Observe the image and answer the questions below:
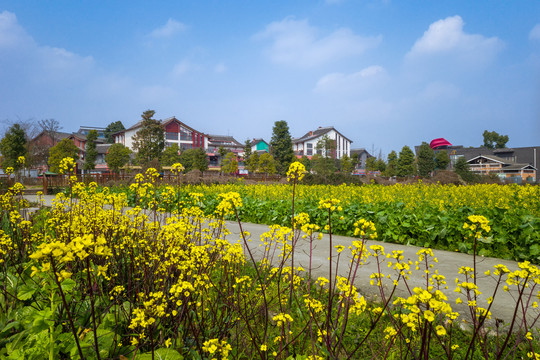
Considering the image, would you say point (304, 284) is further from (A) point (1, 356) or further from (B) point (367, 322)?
(A) point (1, 356)

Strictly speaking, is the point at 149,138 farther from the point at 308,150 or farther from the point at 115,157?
→ the point at 308,150

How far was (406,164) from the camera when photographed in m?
42.7

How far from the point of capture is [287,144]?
Answer: 164ft

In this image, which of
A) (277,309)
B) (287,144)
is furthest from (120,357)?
(287,144)

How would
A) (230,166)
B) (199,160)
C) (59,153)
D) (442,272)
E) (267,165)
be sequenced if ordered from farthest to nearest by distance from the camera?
(230,166) < (199,160) < (267,165) < (59,153) < (442,272)

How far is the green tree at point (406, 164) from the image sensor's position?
41.4 metres

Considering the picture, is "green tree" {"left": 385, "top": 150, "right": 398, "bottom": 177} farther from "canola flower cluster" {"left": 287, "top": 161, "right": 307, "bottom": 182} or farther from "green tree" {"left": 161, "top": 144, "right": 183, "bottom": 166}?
"canola flower cluster" {"left": 287, "top": 161, "right": 307, "bottom": 182}

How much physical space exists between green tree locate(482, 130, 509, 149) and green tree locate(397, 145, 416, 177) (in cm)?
6592

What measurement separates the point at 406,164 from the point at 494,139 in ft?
230

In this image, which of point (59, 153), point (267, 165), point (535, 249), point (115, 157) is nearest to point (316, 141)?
point (267, 165)

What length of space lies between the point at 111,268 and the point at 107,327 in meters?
0.88

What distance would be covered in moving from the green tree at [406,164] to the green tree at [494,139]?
65919mm

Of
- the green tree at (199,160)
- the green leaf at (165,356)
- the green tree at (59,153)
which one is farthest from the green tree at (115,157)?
the green leaf at (165,356)

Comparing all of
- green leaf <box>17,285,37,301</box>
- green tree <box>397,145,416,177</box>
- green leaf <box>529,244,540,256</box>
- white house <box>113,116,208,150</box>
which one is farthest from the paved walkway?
white house <box>113,116,208,150</box>
